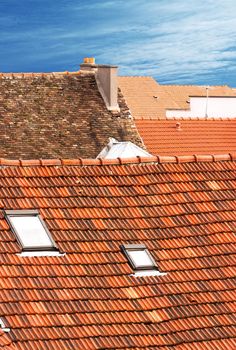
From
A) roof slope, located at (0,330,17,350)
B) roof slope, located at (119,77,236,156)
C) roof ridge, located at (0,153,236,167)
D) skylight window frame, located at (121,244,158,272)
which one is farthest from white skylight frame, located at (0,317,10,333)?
roof slope, located at (119,77,236,156)

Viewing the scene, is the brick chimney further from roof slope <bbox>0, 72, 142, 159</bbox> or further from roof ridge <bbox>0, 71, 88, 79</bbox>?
roof ridge <bbox>0, 71, 88, 79</bbox>

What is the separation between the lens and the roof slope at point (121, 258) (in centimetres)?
1418

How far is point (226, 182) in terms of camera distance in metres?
18.0

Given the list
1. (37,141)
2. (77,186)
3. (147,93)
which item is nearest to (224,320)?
(77,186)

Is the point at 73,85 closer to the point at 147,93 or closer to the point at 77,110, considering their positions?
the point at 77,110

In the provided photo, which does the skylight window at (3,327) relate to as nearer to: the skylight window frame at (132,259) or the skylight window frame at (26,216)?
the skylight window frame at (26,216)

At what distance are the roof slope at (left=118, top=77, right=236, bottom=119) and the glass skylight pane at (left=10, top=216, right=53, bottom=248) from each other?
53387 mm

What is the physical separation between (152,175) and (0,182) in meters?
2.60

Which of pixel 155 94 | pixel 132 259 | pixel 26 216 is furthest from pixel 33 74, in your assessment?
pixel 155 94

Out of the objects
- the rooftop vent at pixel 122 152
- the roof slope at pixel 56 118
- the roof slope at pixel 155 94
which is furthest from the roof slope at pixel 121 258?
the roof slope at pixel 155 94

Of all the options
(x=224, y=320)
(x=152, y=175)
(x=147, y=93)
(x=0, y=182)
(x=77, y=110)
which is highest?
(x=147, y=93)

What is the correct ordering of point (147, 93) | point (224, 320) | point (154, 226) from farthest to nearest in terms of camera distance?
point (147, 93)
point (154, 226)
point (224, 320)

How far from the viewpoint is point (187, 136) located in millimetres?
40031

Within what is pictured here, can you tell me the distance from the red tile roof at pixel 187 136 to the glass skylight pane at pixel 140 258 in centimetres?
2195
